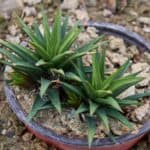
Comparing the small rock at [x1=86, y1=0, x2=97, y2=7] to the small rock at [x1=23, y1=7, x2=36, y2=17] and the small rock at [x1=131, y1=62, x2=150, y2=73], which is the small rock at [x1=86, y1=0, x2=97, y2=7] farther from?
the small rock at [x1=131, y1=62, x2=150, y2=73]

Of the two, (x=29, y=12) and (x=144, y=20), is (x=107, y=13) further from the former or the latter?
(x=29, y=12)

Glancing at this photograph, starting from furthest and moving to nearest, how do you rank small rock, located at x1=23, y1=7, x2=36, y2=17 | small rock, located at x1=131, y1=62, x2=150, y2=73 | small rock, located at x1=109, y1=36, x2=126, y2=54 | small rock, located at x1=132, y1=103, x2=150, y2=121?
small rock, located at x1=23, y1=7, x2=36, y2=17 → small rock, located at x1=109, y1=36, x2=126, y2=54 → small rock, located at x1=131, y1=62, x2=150, y2=73 → small rock, located at x1=132, y1=103, x2=150, y2=121

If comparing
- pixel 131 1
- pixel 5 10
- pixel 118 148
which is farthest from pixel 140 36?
pixel 5 10

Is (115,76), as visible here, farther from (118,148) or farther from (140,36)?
(140,36)

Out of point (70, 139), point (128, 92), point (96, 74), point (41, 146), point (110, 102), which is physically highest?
point (96, 74)

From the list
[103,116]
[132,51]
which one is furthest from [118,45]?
[103,116]

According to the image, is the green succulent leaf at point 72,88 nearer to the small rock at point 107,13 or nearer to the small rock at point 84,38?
the small rock at point 84,38

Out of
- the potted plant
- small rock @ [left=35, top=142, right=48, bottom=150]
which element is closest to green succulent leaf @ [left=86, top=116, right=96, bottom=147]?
the potted plant
